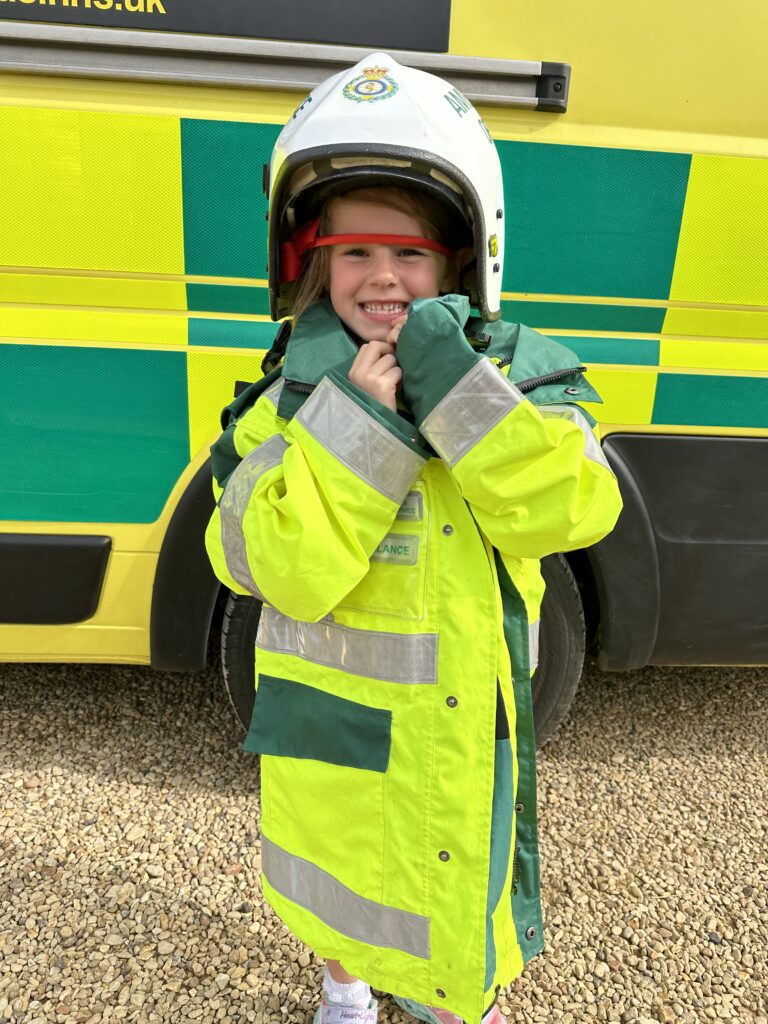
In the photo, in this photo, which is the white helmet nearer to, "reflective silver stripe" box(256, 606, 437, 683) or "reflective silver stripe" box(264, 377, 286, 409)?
"reflective silver stripe" box(264, 377, 286, 409)

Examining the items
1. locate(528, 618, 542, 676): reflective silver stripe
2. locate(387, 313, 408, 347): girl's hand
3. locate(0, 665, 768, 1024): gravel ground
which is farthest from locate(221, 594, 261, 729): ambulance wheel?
locate(387, 313, 408, 347): girl's hand

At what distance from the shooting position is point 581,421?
4.14ft

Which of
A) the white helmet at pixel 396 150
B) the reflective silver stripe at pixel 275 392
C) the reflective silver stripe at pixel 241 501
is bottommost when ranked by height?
the reflective silver stripe at pixel 241 501

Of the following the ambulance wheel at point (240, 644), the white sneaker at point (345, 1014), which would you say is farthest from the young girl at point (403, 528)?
the ambulance wheel at point (240, 644)

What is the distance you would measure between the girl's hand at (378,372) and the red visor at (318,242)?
18 cm

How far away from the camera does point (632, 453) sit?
2.16 m

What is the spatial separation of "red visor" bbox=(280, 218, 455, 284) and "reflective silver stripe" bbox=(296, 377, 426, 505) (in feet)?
0.85

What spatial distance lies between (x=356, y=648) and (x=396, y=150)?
79 centimetres

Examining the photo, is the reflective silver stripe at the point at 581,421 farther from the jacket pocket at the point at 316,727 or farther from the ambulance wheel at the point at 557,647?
the ambulance wheel at the point at 557,647

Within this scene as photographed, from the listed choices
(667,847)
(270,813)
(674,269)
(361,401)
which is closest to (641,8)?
(674,269)

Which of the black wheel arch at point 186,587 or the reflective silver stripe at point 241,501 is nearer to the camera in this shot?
the reflective silver stripe at point 241,501

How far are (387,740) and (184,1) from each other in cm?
167

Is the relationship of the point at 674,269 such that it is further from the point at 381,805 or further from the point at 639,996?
the point at 639,996

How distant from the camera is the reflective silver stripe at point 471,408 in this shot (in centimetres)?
116
